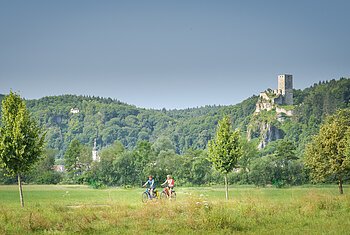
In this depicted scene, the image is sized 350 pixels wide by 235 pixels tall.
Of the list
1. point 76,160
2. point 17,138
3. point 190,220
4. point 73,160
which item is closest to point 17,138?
point 17,138

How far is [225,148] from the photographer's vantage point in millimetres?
46531

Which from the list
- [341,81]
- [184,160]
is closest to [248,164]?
[184,160]

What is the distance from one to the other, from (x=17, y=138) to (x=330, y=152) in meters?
26.3

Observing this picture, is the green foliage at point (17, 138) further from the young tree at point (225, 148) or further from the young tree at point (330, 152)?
the young tree at point (330, 152)

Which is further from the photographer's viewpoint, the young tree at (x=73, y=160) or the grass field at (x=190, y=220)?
the young tree at (x=73, y=160)

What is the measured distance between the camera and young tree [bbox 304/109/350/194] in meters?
46.5

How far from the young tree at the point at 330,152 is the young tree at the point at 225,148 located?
277 inches

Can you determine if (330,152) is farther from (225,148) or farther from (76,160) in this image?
(76,160)

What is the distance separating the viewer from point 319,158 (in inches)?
1891

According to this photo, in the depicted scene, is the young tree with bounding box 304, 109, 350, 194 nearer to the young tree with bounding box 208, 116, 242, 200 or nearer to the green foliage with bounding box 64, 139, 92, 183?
the young tree with bounding box 208, 116, 242, 200

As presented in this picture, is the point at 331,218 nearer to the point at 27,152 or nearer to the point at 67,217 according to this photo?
the point at 67,217

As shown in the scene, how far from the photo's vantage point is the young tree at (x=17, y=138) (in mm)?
34938

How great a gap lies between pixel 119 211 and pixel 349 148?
76.6ft

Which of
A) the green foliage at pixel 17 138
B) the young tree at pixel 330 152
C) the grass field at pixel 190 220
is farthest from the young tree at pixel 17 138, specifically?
the young tree at pixel 330 152
